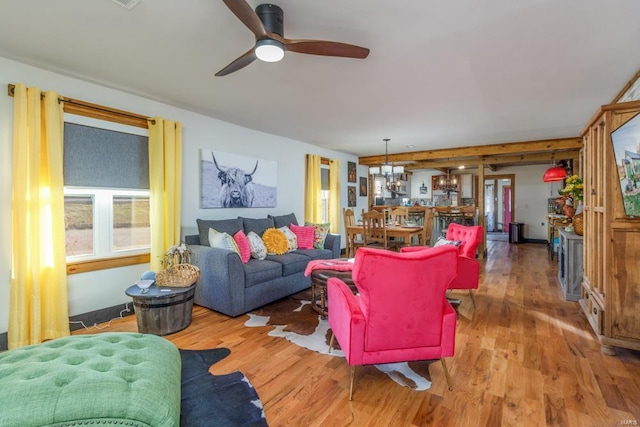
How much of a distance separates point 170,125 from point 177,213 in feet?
3.47

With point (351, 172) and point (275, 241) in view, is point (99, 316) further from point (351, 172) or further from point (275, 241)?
point (351, 172)

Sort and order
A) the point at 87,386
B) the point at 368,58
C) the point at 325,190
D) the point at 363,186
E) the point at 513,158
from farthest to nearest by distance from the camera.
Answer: the point at 363,186, the point at 513,158, the point at 325,190, the point at 368,58, the point at 87,386

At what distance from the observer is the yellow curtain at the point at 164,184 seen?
11.5ft

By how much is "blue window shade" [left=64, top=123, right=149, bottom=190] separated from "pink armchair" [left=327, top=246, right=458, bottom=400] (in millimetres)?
2831

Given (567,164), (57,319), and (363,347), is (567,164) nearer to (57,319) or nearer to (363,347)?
(363,347)

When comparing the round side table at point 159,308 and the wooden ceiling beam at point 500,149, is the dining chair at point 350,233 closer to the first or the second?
the wooden ceiling beam at point 500,149

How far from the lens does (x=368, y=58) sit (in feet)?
8.21

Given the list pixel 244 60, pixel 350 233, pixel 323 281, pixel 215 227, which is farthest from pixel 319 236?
pixel 244 60

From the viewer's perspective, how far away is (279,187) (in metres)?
5.44

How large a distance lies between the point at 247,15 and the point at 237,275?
2.39 metres

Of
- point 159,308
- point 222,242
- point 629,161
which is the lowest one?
point 159,308

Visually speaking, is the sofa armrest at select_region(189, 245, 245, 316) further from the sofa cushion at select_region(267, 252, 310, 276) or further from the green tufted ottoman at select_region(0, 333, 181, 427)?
the green tufted ottoman at select_region(0, 333, 181, 427)

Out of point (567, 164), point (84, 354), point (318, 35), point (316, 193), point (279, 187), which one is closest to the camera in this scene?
point (84, 354)

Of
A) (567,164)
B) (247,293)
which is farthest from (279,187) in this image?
(567,164)
